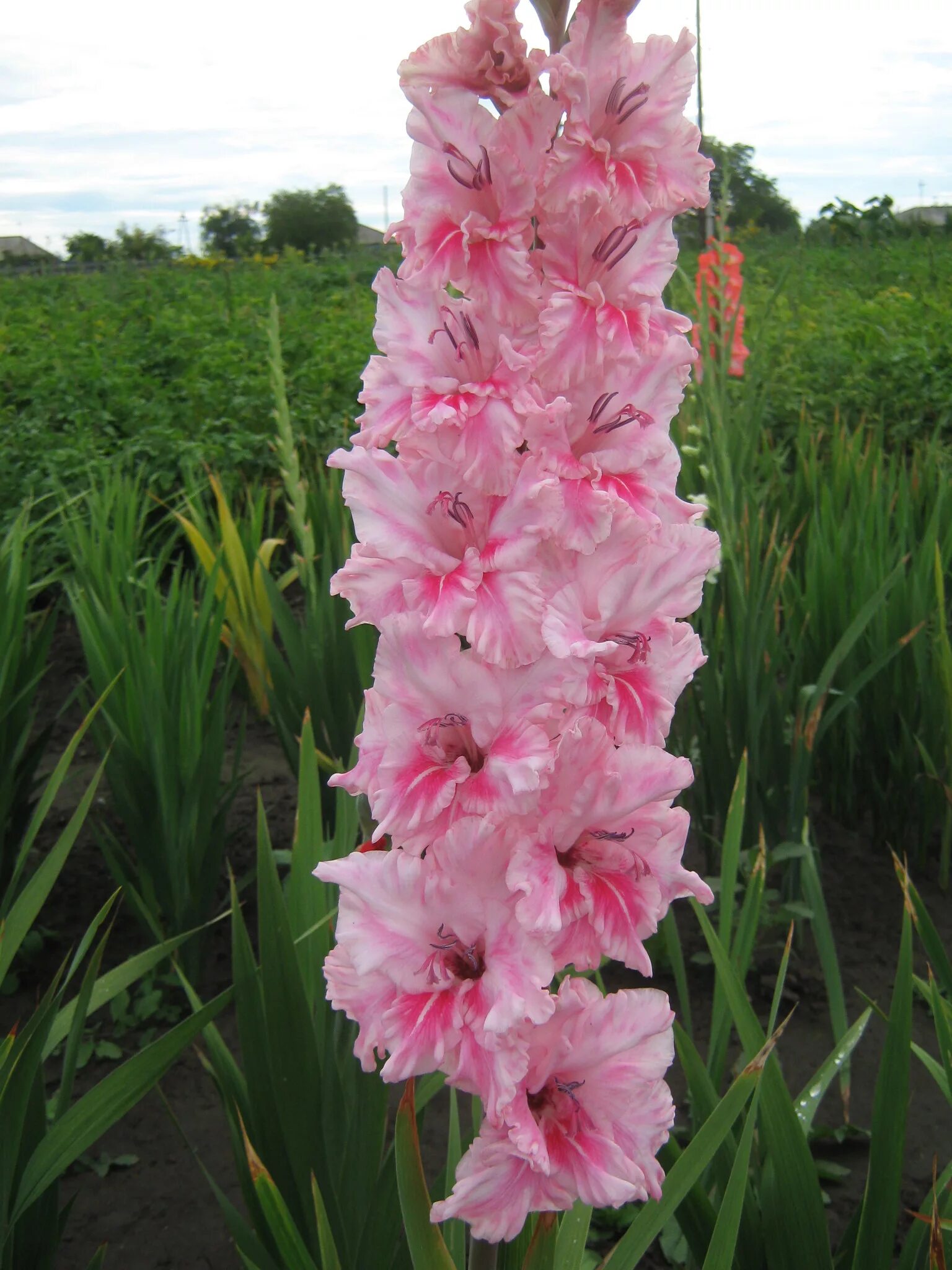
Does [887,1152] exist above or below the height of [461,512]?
below

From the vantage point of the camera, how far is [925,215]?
1962 centimetres

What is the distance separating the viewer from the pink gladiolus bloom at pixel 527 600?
2.61 feet

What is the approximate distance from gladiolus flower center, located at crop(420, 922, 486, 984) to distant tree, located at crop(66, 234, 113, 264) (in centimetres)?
1995

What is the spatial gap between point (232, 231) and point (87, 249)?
16.0 m

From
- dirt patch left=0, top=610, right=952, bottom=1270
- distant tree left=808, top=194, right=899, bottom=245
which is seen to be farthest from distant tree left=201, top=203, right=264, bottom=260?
dirt patch left=0, top=610, right=952, bottom=1270

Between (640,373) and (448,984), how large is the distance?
479 mm

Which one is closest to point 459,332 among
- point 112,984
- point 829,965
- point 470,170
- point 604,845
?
point 470,170

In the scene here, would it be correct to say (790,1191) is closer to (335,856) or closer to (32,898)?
(335,856)

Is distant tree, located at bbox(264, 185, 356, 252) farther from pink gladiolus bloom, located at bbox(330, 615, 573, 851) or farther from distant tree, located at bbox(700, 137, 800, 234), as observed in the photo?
pink gladiolus bloom, located at bbox(330, 615, 573, 851)

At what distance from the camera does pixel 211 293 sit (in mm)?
10508

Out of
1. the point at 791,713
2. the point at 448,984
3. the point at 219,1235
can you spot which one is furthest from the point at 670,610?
the point at 791,713

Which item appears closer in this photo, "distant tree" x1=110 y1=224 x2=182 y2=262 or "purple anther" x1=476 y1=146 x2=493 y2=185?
"purple anther" x1=476 y1=146 x2=493 y2=185

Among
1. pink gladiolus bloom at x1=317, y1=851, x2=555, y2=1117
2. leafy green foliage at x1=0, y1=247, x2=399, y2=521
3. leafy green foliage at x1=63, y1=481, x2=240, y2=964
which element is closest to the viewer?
pink gladiolus bloom at x1=317, y1=851, x2=555, y2=1117

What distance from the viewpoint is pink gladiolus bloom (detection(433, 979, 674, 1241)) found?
Answer: 80 cm
